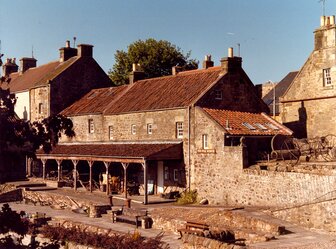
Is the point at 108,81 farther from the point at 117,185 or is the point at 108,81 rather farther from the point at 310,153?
the point at 310,153

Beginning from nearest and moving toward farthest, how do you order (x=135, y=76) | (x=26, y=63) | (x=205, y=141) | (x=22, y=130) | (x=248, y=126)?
(x=22, y=130)
(x=205, y=141)
(x=248, y=126)
(x=135, y=76)
(x=26, y=63)

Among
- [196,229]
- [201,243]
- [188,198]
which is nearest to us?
[201,243]

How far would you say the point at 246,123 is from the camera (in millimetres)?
31922

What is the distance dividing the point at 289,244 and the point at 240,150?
10.6 meters

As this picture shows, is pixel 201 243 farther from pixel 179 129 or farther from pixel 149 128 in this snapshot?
pixel 149 128

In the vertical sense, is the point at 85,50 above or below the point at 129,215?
above

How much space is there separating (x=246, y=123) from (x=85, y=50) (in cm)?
2080

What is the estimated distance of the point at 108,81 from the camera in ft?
159

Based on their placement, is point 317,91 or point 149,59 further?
point 149,59

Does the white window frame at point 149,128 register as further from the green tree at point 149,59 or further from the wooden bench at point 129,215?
the green tree at point 149,59

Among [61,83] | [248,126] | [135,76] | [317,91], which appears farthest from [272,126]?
[61,83]

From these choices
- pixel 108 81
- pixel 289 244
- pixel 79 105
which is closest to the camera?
pixel 289 244

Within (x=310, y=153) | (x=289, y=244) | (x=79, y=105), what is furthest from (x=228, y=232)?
(x=79, y=105)

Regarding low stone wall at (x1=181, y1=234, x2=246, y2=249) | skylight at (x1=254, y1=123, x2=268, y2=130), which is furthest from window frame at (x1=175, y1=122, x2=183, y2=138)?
low stone wall at (x1=181, y1=234, x2=246, y2=249)
